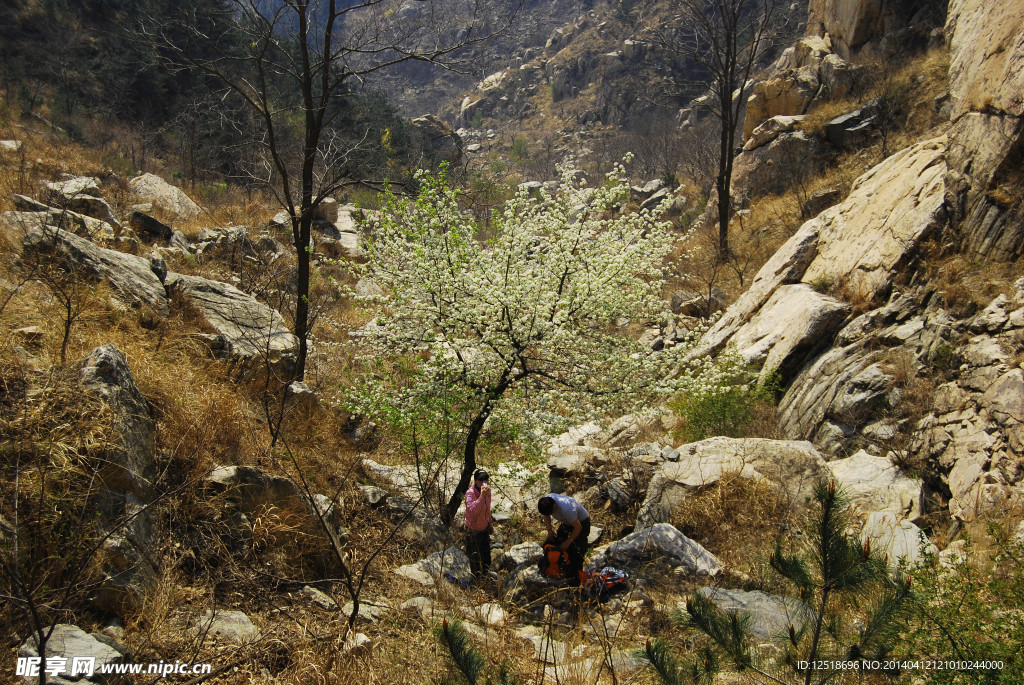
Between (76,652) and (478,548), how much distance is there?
3.54 m

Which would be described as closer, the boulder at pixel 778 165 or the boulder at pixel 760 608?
the boulder at pixel 760 608

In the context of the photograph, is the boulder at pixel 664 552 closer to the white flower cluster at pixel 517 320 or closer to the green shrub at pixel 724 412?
the white flower cluster at pixel 517 320

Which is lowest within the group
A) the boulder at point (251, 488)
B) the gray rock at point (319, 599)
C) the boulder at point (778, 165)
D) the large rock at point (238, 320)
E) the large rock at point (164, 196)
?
the gray rock at point (319, 599)

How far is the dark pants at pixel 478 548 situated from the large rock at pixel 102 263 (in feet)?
14.9

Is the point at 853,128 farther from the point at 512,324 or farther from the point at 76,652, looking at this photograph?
the point at 76,652

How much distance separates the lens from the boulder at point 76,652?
103 inches

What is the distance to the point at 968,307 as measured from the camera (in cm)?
616

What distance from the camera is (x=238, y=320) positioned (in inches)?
300

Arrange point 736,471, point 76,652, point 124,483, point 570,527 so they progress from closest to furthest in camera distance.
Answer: point 76,652 → point 124,483 → point 570,527 → point 736,471

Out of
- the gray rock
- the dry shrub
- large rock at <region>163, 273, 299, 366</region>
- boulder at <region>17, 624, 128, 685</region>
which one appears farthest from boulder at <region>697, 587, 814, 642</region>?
large rock at <region>163, 273, 299, 366</region>

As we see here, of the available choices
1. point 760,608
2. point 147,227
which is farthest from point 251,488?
point 147,227

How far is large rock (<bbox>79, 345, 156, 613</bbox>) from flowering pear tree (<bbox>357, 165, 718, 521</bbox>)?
81.8 inches

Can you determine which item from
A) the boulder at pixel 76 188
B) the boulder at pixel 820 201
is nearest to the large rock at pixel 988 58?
the boulder at pixel 820 201

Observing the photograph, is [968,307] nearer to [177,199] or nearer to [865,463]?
[865,463]
